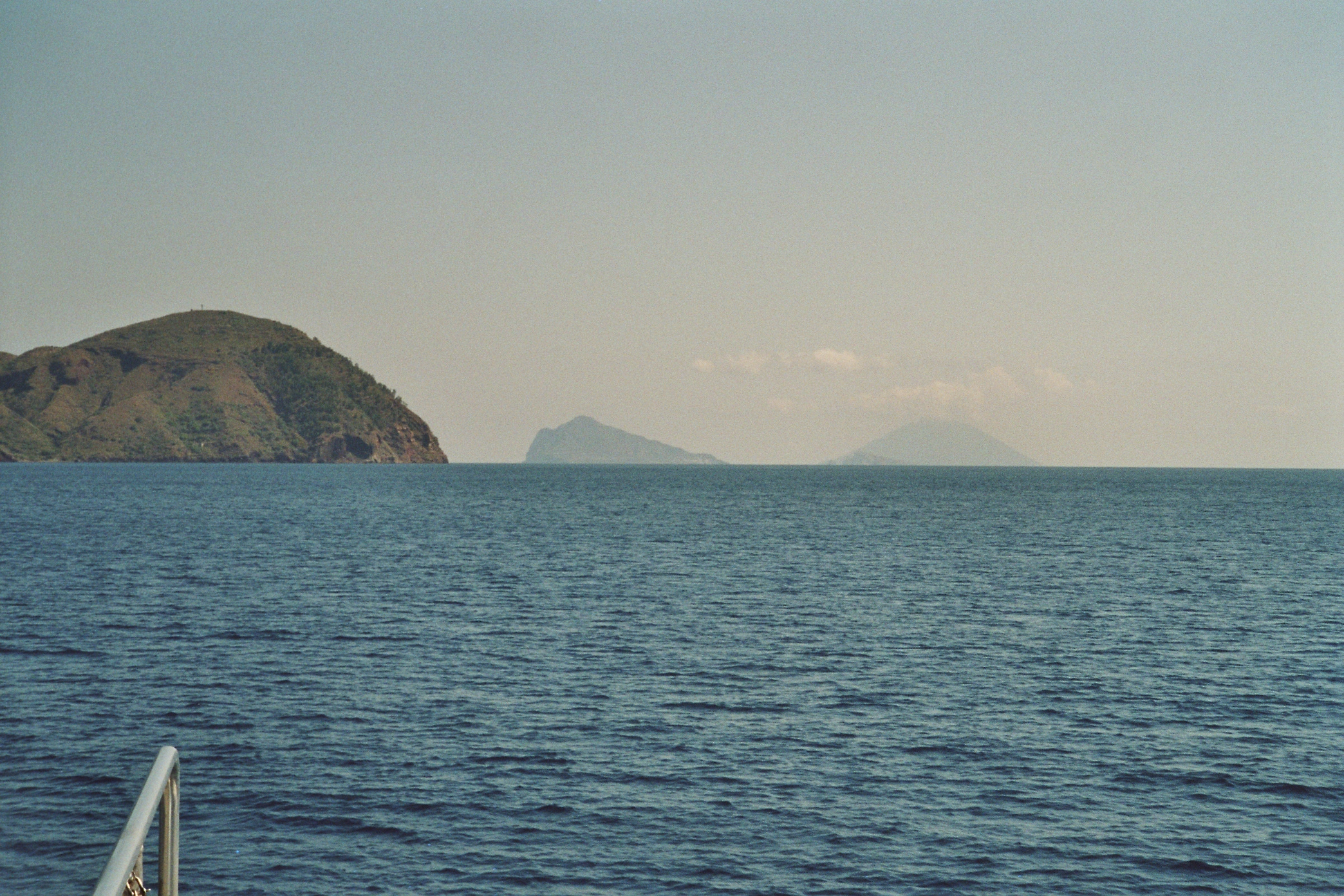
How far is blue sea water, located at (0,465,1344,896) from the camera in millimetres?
24516

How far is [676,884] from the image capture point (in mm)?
23422

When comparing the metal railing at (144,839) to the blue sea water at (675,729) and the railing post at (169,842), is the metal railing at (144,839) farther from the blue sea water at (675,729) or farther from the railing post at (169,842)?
the blue sea water at (675,729)

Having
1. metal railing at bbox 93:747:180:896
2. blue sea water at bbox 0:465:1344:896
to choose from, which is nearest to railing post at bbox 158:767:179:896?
metal railing at bbox 93:747:180:896

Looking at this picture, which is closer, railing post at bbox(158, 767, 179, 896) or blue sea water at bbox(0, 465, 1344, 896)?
railing post at bbox(158, 767, 179, 896)

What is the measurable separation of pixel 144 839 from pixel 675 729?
3187 cm

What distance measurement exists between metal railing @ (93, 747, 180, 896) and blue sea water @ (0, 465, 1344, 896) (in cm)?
12

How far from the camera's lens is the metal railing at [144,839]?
3752mm

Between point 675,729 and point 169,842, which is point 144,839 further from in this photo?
point 675,729

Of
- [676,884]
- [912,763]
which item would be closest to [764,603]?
[912,763]

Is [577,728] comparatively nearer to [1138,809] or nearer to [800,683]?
[800,683]

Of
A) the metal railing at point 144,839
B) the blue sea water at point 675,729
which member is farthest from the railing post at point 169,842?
the blue sea water at point 675,729

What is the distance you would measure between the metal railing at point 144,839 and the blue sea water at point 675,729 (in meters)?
0.12

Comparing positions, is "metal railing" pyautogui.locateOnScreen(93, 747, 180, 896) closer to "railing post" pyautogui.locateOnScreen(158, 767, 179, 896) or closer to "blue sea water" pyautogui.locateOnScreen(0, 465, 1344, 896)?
"railing post" pyautogui.locateOnScreen(158, 767, 179, 896)

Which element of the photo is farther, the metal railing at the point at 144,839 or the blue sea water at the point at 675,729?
the blue sea water at the point at 675,729
